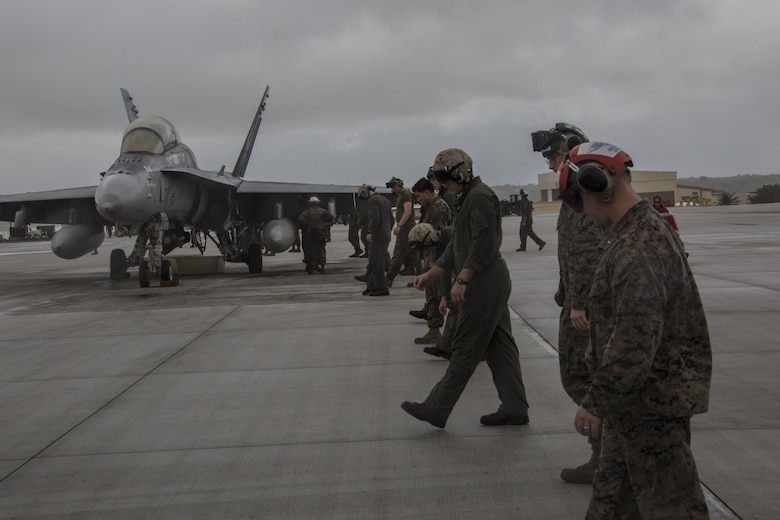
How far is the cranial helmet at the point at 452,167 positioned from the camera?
527 centimetres

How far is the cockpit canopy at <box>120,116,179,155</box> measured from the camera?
1593 cm

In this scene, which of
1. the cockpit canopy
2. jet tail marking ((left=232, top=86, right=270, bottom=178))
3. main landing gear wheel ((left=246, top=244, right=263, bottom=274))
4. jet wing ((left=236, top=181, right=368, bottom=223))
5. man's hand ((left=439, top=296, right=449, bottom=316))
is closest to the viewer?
man's hand ((left=439, top=296, right=449, bottom=316))

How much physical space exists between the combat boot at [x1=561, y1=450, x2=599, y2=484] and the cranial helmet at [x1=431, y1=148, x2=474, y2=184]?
6.69 ft

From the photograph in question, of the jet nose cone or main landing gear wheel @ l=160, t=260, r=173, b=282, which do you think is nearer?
the jet nose cone

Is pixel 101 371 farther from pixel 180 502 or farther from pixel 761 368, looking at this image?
pixel 761 368

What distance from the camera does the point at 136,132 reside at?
16.0m

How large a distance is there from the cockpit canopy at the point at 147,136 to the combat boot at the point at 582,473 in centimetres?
1352

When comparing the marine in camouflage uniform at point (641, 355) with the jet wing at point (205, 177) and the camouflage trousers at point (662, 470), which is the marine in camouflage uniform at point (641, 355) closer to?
the camouflage trousers at point (662, 470)

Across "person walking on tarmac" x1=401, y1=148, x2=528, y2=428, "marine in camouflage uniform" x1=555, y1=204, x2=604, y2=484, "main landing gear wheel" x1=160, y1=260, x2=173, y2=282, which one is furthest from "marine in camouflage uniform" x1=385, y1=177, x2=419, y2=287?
"marine in camouflage uniform" x1=555, y1=204, x2=604, y2=484

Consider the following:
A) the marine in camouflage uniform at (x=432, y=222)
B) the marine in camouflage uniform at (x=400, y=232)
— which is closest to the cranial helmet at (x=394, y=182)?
the marine in camouflage uniform at (x=400, y=232)

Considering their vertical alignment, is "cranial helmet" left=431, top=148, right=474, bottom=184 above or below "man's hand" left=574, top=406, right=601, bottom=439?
above

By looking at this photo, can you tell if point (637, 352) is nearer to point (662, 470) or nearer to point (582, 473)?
point (662, 470)

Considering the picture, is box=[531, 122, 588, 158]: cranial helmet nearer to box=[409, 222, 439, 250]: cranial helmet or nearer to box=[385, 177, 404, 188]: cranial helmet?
box=[409, 222, 439, 250]: cranial helmet

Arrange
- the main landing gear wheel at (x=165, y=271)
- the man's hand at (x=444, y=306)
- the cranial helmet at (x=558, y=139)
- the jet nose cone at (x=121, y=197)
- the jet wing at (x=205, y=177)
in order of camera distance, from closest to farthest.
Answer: the cranial helmet at (x=558, y=139), the man's hand at (x=444, y=306), the jet nose cone at (x=121, y=197), the main landing gear wheel at (x=165, y=271), the jet wing at (x=205, y=177)
